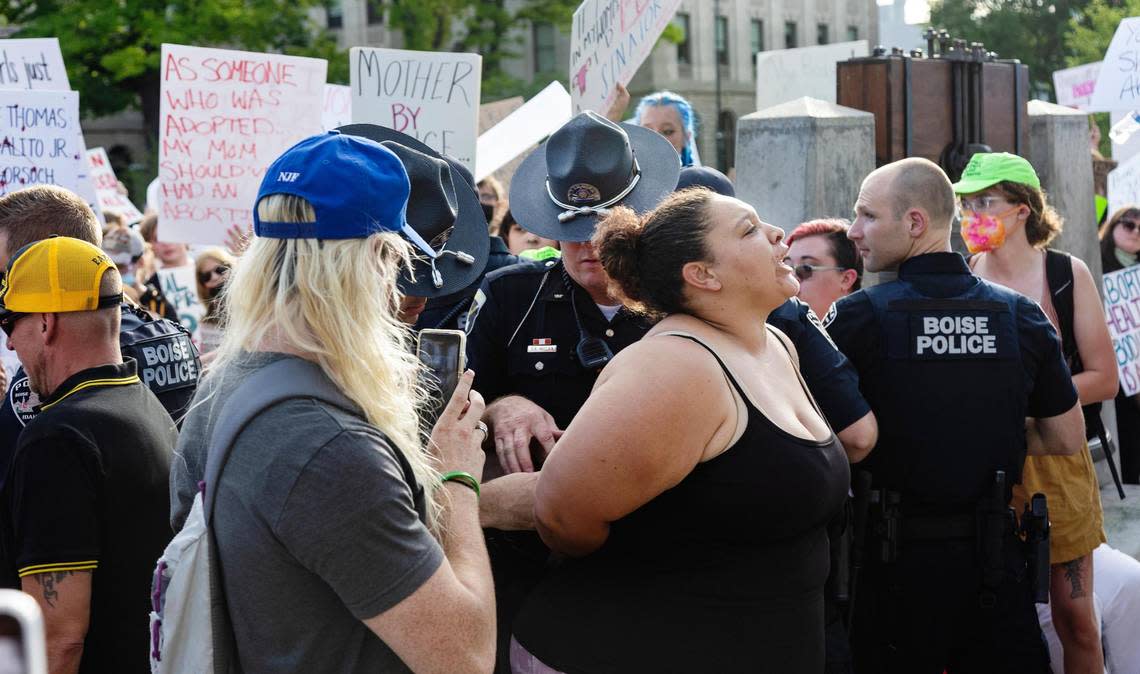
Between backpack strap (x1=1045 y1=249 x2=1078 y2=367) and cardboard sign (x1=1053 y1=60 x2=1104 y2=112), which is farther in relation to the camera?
cardboard sign (x1=1053 y1=60 x2=1104 y2=112)

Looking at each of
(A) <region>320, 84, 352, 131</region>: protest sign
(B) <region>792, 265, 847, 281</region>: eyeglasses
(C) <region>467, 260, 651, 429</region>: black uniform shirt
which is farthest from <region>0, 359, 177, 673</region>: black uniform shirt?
(A) <region>320, 84, 352, 131</region>: protest sign

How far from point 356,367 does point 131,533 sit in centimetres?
122

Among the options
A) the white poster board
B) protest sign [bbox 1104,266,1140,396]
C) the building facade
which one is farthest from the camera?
the building facade

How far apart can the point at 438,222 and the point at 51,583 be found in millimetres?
1197

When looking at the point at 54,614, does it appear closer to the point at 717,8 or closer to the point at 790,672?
the point at 790,672

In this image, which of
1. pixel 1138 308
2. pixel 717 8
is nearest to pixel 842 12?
pixel 717 8

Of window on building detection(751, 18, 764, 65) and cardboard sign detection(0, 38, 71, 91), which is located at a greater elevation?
window on building detection(751, 18, 764, 65)

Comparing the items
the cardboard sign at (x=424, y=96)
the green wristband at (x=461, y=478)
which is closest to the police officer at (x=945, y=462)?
the green wristband at (x=461, y=478)

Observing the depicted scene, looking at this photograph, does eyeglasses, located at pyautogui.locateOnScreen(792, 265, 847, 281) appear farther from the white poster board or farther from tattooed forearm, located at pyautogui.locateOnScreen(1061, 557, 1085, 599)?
the white poster board

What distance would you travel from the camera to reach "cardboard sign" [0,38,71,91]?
22.2ft

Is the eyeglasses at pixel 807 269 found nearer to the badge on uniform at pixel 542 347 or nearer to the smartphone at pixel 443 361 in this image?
the badge on uniform at pixel 542 347

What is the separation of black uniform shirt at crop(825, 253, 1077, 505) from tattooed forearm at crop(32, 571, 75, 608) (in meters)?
2.18

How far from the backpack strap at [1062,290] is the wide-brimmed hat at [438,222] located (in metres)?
2.49

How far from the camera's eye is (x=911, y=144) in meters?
6.70
